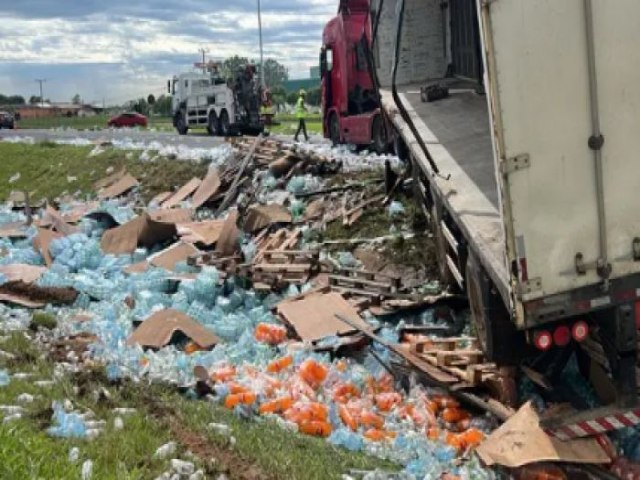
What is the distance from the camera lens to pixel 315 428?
5.82 meters

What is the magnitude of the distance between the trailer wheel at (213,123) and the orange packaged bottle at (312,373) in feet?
81.0

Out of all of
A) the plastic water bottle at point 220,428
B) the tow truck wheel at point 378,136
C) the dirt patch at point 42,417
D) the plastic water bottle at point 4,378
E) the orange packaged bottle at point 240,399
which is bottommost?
the orange packaged bottle at point 240,399

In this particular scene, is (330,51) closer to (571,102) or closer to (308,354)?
(308,354)

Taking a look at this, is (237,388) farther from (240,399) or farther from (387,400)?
(387,400)

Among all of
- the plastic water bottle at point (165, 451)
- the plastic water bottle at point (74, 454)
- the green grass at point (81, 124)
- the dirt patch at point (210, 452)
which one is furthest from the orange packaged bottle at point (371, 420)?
the green grass at point (81, 124)

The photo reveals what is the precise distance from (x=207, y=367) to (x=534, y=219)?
12.3ft

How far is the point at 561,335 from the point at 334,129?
1445 centimetres

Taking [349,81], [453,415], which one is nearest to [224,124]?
[349,81]

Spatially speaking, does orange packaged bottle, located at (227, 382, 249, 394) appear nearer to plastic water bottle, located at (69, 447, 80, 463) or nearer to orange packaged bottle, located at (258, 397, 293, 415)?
orange packaged bottle, located at (258, 397, 293, 415)

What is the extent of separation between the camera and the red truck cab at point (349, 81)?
16797 millimetres

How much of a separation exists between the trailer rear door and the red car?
43.6 meters

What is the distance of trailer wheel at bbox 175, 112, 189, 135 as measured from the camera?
32.4 metres

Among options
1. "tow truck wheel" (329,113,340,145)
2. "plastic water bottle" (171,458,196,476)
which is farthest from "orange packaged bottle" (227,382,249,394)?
"tow truck wheel" (329,113,340,145)

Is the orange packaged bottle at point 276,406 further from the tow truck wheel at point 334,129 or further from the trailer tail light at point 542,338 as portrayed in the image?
the tow truck wheel at point 334,129
